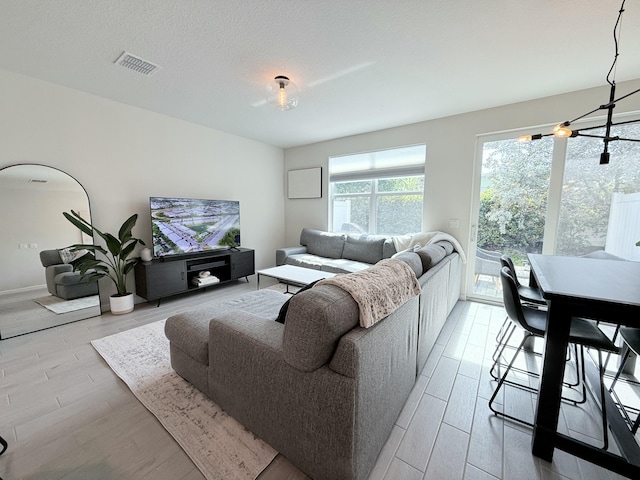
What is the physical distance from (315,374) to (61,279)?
3382 mm

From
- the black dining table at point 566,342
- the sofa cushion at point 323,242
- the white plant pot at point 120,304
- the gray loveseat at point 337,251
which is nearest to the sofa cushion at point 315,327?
the black dining table at point 566,342

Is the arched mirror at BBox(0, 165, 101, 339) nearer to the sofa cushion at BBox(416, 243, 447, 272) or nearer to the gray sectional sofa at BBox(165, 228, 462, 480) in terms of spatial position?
the gray sectional sofa at BBox(165, 228, 462, 480)

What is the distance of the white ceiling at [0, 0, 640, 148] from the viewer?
1.67 metres

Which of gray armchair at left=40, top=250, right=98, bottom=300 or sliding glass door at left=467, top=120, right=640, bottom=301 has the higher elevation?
sliding glass door at left=467, top=120, right=640, bottom=301

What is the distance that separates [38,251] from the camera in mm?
2691

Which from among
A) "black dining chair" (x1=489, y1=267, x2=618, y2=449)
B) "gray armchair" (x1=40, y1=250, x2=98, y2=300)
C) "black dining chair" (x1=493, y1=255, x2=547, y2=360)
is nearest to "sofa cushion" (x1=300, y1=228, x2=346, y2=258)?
"black dining chair" (x1=493, y1=255, x2=547, y2=360)

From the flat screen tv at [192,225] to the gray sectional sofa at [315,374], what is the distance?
86.4 inches

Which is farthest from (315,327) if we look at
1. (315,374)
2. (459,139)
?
(459,139)

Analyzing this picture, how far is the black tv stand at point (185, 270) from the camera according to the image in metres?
3.20

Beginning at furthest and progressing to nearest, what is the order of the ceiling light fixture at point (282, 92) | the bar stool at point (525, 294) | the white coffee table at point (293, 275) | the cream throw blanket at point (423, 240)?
Result: the cream throw blanket at point (423, 240) < the white coffee table at point (293, 275) < the ceiling light fixture at point (282, 92) < the bar stool at point (525, 294)

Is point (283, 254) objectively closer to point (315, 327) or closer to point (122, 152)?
point (122, 152)

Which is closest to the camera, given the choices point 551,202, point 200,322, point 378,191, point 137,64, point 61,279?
point 200,322

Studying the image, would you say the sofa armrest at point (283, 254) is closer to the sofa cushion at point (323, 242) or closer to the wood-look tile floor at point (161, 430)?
the sofa cushion at point (323, 242)

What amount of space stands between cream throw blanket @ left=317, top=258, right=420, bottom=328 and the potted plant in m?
2.83
